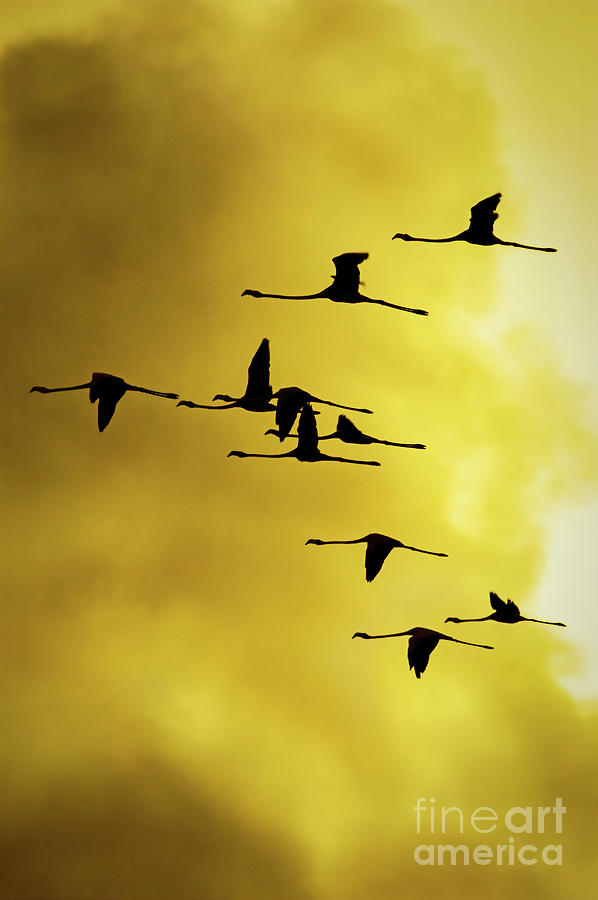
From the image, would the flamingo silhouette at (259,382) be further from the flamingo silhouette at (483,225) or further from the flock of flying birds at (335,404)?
the flamingo silhouette at (483,225)

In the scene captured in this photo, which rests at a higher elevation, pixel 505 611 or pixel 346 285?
pixel 346 285

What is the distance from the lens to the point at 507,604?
146 feet

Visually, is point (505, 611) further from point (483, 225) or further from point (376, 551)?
point (483, 225)

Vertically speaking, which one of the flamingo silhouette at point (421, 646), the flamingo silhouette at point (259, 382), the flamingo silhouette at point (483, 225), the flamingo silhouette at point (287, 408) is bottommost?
the flamingo silhouette at point (421, 646)

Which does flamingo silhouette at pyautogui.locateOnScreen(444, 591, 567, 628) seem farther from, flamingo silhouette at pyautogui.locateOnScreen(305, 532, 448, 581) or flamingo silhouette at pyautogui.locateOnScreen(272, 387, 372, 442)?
flamingo silhouette at pyautogui.locateOnScreen(272, 387, 372, 442)

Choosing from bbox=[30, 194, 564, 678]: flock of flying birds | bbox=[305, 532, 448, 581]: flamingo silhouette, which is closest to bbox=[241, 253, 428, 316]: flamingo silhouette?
bbox=[30, 194, 564, 678]: flock of flying birds

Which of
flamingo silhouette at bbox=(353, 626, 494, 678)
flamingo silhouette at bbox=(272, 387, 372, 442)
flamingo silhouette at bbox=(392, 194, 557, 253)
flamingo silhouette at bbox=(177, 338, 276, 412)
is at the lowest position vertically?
flamingo silhouette at bbox=(353, 626, 494, 678)

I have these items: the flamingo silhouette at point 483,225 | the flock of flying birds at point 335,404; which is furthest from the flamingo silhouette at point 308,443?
the flamingo silhouette at point 483,225

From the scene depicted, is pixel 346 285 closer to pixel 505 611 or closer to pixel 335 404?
pixel 335 404

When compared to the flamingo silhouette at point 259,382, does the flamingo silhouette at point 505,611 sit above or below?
below

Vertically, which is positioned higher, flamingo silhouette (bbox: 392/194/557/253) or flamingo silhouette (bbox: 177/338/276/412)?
flamingo silhouette (bbox: 392/194/557/253)

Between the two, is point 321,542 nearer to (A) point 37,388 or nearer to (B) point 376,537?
(B) point 376,537

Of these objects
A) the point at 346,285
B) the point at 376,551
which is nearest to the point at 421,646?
the point at 376,551

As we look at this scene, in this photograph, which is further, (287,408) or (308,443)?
(308,443)
